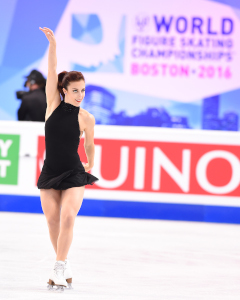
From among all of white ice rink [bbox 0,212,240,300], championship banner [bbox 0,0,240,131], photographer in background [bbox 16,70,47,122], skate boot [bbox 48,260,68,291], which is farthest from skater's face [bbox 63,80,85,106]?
championship banner [bbox 0,0,240,131]

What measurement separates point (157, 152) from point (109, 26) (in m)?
6.22

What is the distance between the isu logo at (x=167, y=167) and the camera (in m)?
5.51

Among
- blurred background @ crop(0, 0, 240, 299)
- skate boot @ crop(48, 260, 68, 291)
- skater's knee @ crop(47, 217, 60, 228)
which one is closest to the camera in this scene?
skate boot @ crop(48, 260, 68, 291)

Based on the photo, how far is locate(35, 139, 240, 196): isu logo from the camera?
551 centimetres

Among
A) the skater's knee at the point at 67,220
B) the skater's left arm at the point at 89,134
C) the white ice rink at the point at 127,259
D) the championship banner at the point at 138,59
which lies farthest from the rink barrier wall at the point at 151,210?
the championship banner at the point at 138,59

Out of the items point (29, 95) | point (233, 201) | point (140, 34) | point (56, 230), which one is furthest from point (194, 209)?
point (140, 34)

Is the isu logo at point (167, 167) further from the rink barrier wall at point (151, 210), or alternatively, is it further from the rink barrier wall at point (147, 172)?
the rink barrier wall at point (151, 210)

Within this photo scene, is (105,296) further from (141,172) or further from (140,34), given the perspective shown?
(140,34)

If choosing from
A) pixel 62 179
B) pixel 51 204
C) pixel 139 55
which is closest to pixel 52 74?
pixel 62 179

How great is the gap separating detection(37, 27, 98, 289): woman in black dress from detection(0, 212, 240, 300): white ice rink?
0.24m

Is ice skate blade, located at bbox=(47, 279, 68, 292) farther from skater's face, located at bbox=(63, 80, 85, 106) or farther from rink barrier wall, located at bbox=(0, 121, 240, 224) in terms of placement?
rink barrier wall, located at bbox=(0, 121, 240, 224)

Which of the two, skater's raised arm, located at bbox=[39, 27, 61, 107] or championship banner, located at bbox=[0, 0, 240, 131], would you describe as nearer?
skater's raised arm, located at bbox=[39, 27, 61, 107]

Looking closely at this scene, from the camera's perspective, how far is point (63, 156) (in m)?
2.86

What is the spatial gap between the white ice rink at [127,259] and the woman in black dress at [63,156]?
238mm
